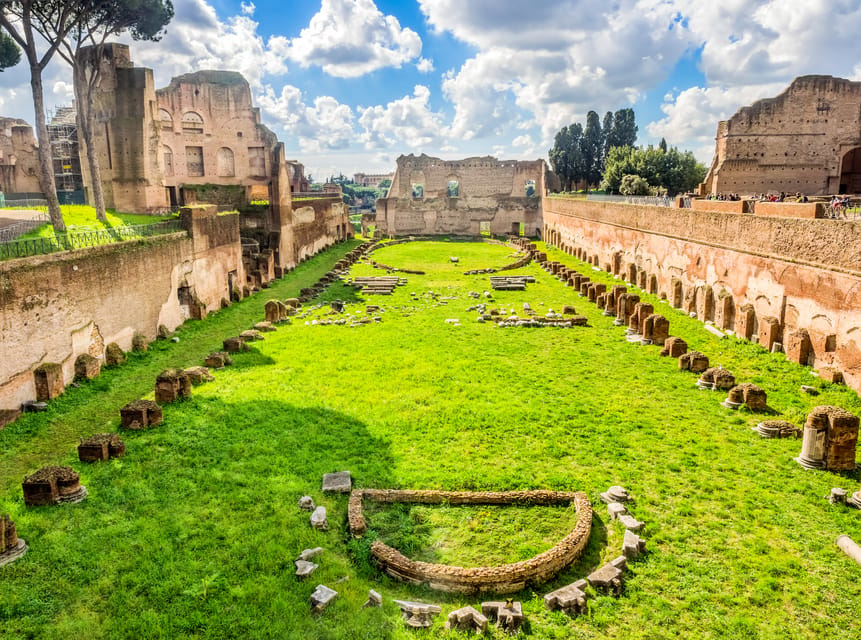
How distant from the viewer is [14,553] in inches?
240

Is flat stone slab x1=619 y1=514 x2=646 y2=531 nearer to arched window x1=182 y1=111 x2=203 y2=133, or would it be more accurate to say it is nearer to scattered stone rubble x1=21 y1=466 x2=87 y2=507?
scattered stone rubble x1=21 y1=466 x2=87 y2=507

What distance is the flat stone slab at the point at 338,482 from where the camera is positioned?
7.39 m

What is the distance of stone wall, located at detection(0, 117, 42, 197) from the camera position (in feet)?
92.6

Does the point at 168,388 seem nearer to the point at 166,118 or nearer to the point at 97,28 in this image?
the point at 97,28

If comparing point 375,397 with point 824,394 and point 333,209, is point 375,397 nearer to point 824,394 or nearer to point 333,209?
point 824,394

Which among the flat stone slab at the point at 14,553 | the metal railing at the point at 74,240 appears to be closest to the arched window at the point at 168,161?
the metal railing at the point at 74,240

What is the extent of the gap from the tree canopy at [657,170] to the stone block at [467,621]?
117ft

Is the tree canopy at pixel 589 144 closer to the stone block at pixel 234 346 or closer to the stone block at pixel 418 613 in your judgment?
the stone block at pixel 234 346

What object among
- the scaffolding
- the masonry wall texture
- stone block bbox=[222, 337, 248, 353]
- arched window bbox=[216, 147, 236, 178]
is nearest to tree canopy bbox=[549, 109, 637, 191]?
the masonry wall texture

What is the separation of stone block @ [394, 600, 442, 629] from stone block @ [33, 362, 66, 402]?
8208 millimetres

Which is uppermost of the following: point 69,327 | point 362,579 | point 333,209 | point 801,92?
point 801,92

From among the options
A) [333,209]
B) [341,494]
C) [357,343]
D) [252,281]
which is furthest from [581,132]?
[341,494]

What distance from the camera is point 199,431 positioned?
9156mm

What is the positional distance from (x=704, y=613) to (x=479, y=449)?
3746mm
